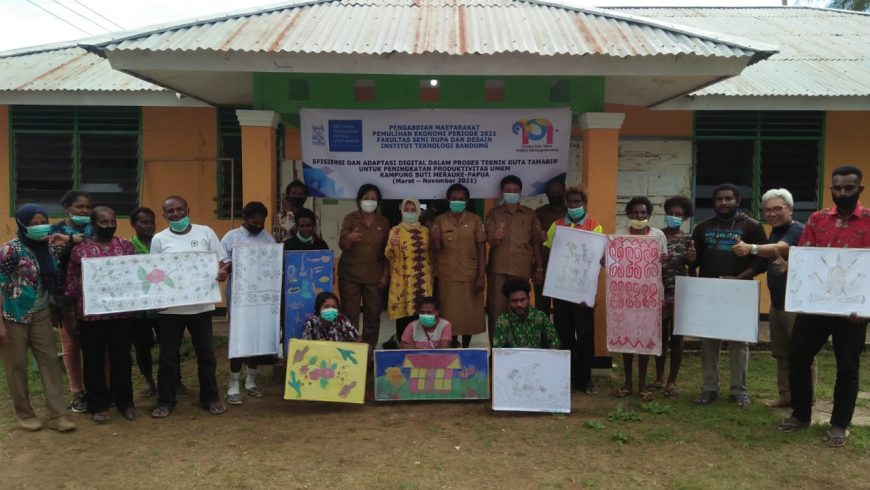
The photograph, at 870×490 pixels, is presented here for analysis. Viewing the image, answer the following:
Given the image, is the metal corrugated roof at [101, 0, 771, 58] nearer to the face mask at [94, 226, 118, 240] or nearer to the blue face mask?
the blue face mask

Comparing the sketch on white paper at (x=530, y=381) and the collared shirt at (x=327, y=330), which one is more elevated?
the collared shirt at (x=327, y=330)

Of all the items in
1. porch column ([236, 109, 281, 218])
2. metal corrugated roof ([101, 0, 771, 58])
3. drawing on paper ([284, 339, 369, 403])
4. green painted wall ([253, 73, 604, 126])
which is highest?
metal corrugated roof ([101, 0, 771, 58])

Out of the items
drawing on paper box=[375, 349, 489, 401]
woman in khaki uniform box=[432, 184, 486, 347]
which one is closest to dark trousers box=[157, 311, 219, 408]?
drawing on paper box=[375, 349, 489, 401]

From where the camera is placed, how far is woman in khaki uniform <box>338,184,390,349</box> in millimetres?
5684

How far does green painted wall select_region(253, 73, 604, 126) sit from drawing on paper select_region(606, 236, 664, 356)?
5.06 ft

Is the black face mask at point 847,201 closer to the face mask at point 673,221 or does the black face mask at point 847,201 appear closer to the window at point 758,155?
the face mask at point 673,221

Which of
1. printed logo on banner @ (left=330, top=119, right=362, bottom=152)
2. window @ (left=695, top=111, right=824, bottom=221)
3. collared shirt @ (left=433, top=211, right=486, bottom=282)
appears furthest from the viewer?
window @ (left=695, top=111, right=824, bottom=221)

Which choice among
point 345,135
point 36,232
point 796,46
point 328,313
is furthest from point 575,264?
point 796,46

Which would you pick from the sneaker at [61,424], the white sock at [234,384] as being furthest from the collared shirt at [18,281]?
the white sock at [234,384]

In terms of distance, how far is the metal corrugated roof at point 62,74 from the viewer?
7738 mm

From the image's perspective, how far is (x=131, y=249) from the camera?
16.2ft

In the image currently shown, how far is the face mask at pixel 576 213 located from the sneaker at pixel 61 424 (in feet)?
13.5

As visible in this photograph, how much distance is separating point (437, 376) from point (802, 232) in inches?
115

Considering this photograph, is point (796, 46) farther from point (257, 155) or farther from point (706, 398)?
point (257, 155)
